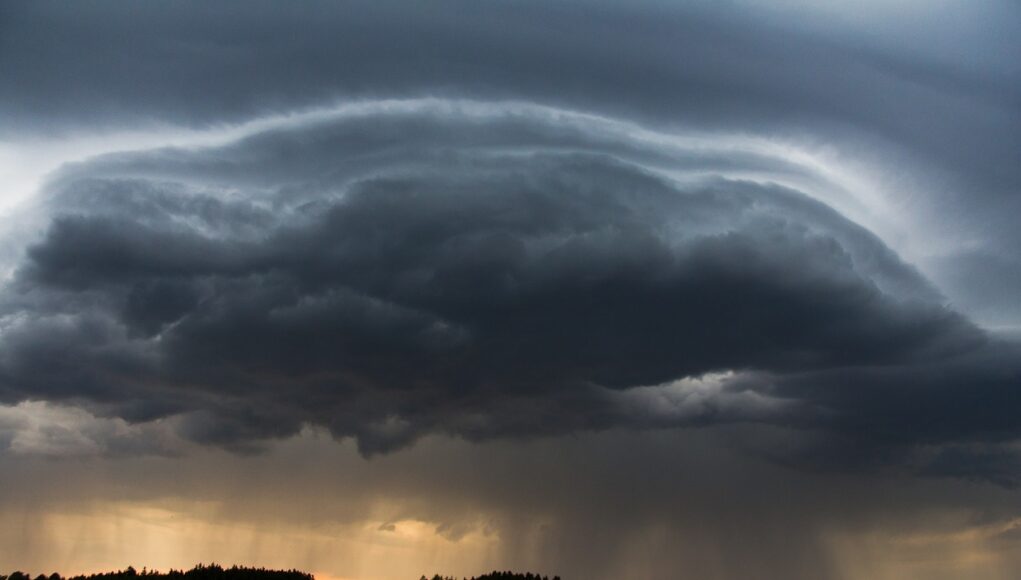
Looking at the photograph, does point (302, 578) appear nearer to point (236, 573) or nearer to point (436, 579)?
point (236, 573)

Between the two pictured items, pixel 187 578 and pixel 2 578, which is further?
pixel 2 578

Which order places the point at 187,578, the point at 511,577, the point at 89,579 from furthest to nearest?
the point at 89,579 < the point at 187,578 < the point at 511,577

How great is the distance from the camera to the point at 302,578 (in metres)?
92.2

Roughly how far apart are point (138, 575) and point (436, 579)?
3387cm

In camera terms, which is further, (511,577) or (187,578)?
(187,578)

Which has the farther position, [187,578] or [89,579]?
[89,579]

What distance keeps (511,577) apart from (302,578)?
2377 cm

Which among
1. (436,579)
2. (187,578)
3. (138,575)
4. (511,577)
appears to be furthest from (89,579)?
(511,577)

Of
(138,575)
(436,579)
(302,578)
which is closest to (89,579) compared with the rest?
(138,575)

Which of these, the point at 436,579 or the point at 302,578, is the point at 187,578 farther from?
the point at 436,579

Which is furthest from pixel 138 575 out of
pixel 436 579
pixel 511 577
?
pixel 511 577

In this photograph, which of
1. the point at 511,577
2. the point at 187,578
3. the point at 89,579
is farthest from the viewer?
the point at 89,579

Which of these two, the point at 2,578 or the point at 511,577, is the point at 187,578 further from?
the point at 511,577

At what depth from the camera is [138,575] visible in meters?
93.8
